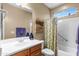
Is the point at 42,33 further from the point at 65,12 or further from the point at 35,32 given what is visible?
the point at 65,12

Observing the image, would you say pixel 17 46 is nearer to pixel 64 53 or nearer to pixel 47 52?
pixel 47 52

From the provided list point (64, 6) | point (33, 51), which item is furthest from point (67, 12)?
point (33, 51)

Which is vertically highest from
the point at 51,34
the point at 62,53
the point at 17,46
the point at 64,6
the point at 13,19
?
the point at 64,6

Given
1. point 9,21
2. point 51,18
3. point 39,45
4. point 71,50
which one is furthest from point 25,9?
point 71,50

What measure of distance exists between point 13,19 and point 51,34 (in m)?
0.55

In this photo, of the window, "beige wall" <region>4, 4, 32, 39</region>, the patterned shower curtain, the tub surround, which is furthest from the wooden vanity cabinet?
the window

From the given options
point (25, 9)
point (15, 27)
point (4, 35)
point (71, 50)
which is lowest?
point (71, 50)

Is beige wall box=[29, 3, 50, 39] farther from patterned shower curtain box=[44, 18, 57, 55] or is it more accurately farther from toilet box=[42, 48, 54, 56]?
toilet box=[42, 48, 54, 56]

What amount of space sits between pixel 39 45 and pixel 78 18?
629 millimetres

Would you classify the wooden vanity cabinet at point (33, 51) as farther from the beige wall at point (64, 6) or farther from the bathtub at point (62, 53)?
the beige wall at point (64, 6)

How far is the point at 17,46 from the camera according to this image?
147 centimetres

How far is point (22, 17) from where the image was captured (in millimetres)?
1527

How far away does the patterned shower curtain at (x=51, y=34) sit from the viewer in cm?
153

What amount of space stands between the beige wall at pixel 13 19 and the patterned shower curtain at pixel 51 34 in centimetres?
26
